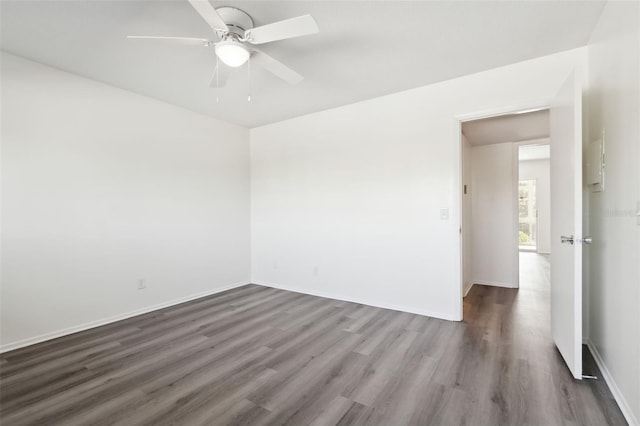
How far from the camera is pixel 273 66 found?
86.6 inches

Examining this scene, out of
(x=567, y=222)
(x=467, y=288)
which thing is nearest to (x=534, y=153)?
(x=467, y=288)

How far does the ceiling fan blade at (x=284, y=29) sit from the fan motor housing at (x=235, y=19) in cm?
17

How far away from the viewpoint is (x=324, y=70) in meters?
2.80

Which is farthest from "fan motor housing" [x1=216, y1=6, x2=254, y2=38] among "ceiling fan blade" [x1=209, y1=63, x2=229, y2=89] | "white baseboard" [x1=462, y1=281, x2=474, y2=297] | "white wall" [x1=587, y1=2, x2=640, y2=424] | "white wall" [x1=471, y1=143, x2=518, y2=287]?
"white wall" [x1=471, y1=143, x2=518, y2=287]

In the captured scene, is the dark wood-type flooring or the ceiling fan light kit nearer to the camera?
the dark wood-type flooring

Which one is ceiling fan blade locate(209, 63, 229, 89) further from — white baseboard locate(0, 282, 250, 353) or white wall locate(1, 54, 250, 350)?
white baseboard locate(0, 282, 250, 353)

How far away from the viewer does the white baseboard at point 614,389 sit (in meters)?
1.52

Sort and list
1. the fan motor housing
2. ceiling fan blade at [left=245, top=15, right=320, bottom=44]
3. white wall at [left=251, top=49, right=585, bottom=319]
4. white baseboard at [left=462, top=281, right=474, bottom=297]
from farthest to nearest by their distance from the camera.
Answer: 1. white baseboard at [left=462, top=281, right=474, bottom=297]
2. white wall at [left=251, top=49, right=585, bottom=319]
3. the fan motor housing
4. ceiling fan blade at [left=245, top=15, right=320, bottom=44]

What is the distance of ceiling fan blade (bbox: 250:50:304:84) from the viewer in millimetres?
2071

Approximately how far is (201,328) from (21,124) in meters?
2.46

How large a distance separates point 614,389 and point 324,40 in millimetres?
3074

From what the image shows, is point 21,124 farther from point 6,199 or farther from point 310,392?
point 310,392

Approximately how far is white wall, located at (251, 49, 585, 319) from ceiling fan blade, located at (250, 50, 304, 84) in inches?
60.6

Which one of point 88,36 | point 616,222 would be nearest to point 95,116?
point 88,36
